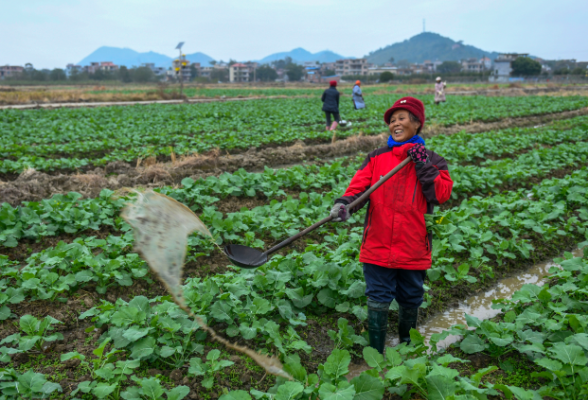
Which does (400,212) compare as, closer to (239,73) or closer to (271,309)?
(271,309)

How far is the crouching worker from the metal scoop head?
0.79 meters

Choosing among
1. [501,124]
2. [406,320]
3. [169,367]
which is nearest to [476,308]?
[406,320]

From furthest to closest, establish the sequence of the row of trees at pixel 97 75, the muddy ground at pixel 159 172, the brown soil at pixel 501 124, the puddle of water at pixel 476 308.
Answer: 1. the row of trees at pixel 97 75
2. the brown soil at pixel 501 124
3. the muddy ground at pixel 159 172
4. the puddle of water at pixel 476 308

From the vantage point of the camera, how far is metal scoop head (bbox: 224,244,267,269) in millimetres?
3234

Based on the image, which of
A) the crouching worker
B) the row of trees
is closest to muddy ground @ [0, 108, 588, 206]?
the crouching worker

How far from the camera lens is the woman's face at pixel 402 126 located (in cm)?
290

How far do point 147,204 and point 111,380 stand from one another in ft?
4.52

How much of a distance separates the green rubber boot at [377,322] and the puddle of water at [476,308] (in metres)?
0.26

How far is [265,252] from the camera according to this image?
10.8 feet

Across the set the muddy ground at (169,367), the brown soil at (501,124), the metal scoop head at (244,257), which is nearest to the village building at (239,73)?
the brown soil at (501,124)

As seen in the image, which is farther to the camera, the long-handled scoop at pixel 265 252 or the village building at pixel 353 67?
the village building at pixel 353 67

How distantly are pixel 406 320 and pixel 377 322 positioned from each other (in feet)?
1.01

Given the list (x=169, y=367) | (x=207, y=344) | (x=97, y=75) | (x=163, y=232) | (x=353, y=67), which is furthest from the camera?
(x=353, y=67)

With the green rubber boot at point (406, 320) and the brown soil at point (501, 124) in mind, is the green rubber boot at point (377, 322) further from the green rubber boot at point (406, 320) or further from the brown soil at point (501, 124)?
the brown soil at point (501, 124)
